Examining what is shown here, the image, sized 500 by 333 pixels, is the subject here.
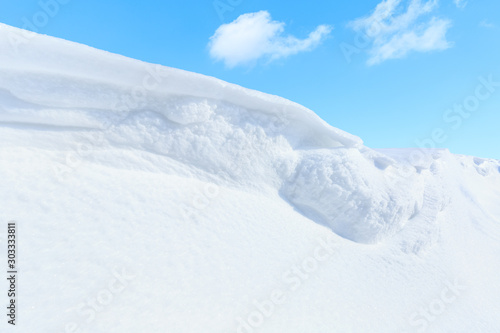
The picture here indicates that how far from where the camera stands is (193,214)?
10.9 ft

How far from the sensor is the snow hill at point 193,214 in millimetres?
2549

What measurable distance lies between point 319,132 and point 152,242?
3.11 meters

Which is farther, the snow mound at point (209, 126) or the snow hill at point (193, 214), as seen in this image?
the snow mound at point (209, 126)

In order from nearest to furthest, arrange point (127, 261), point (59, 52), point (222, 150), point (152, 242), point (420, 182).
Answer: point (127, 261)
point (152, 242)
point (59, 52)
point (222, 150)
point (420, 182)

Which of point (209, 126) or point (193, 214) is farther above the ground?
point (209, 126)

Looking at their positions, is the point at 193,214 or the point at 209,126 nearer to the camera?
the point at 193,214

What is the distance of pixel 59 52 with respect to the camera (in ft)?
10.2

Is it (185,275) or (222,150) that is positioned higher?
(222,150)

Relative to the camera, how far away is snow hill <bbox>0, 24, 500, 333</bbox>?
255 cm

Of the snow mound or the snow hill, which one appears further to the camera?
the snow mound

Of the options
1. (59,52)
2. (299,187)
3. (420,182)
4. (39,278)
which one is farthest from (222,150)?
(420,182)

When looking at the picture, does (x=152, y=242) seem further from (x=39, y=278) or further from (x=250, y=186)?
(x=250, y=186)

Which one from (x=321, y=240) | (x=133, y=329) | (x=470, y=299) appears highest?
(x=321, y=240)

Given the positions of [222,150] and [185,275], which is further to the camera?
[222,150]
